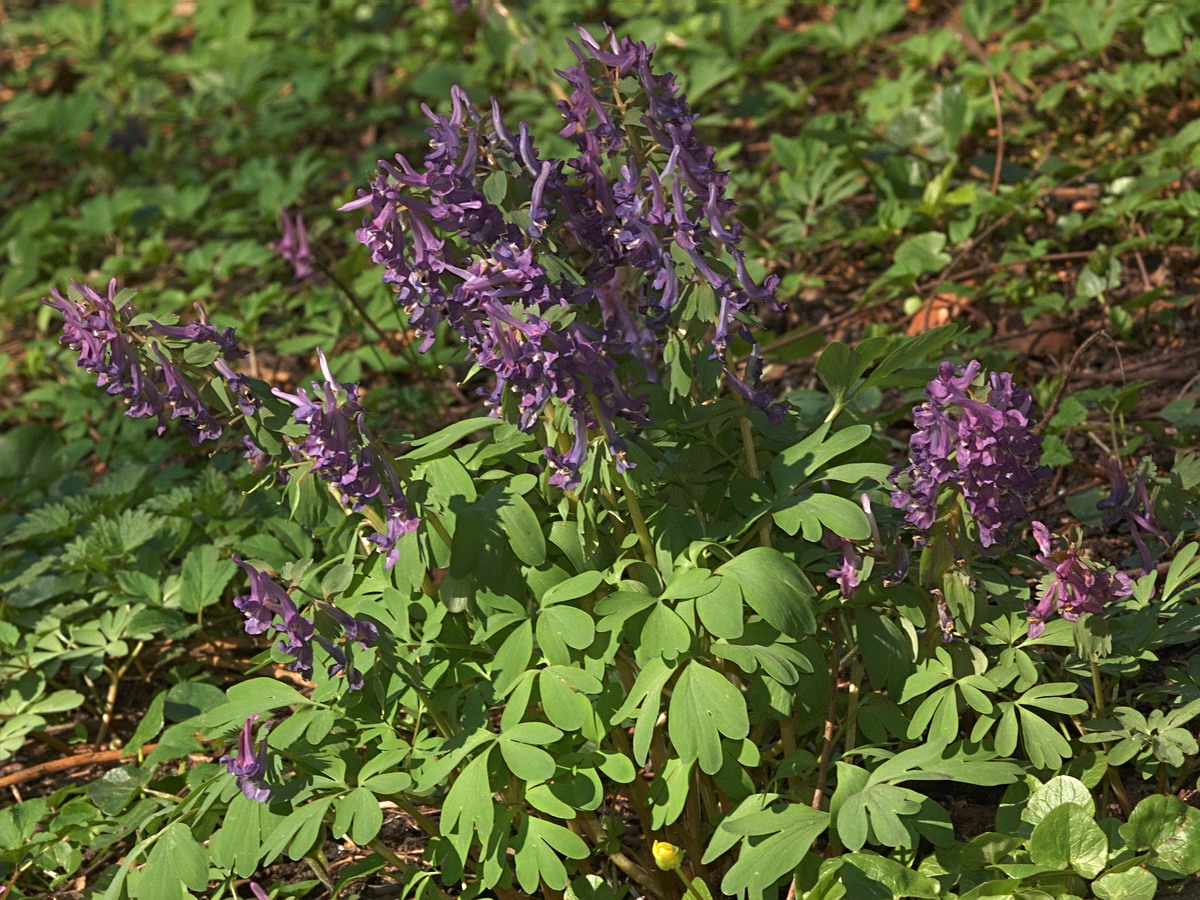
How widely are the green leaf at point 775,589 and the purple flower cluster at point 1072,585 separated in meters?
0.44

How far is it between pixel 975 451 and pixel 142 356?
1532 millimetres

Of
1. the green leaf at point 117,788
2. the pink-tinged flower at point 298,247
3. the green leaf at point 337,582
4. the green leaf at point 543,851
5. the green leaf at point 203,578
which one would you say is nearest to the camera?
A: the green leaf at point 543,851

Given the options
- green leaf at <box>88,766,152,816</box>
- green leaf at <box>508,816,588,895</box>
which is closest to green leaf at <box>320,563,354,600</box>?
green leaf at <box>508,816,588,895</box>

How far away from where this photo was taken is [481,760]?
234 centimetres

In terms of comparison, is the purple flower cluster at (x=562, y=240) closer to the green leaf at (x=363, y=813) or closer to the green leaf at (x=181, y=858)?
the green leaf at (x=363, y=813)

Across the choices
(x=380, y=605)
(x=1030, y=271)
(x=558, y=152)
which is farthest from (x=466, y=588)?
(x=558, y=152)

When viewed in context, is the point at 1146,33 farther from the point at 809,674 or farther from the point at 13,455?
the point at 13,455

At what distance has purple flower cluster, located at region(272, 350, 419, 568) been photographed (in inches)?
85.2

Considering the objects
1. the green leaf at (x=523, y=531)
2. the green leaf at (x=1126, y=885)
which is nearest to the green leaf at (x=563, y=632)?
the green leaf at (x=523, y=531)

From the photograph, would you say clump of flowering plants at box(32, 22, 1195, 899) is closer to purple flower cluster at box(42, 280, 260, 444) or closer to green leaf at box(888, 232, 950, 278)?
purple flower cluster at box(42, 280, 260, 444)

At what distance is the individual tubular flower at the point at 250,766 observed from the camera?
7.64 feet

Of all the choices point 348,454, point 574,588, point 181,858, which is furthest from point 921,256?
point 181,858

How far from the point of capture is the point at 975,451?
2150 millimetres

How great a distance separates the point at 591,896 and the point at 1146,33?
165 inches
